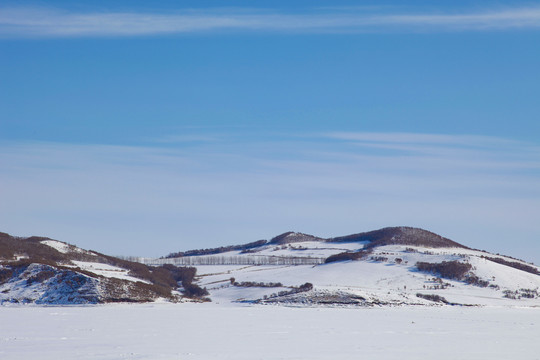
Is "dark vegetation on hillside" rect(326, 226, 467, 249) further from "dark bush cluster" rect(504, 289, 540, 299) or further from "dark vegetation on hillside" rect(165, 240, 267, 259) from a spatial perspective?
"dark bush cluster" rect(504, 289, 540, 299)

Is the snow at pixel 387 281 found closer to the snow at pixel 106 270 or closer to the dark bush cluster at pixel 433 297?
the dark bush cluster at pixel 433 297

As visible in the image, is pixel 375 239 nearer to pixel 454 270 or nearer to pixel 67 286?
pixel 454 270

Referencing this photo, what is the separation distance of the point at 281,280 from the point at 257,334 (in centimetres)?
4046

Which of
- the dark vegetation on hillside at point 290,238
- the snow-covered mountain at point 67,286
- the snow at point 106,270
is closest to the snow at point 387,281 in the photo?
the snow-covered mountain at point 67,286

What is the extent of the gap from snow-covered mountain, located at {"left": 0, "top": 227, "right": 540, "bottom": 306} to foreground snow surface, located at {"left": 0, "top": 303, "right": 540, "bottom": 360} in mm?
5293

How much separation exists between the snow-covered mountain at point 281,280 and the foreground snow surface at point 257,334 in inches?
208

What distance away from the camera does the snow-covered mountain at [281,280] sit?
2034 inches

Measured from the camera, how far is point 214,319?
38188mm

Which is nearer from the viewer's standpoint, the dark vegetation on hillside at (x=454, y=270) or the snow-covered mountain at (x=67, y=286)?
the snow-covered mountain at (x=67, y=286)

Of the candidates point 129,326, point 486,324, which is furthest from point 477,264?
point 129,326

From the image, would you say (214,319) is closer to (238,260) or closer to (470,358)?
(470,358)

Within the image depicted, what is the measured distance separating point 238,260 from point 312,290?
5594 centimetres

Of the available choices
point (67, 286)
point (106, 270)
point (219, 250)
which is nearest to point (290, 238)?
point (219, 250)

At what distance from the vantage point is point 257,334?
30438mm
